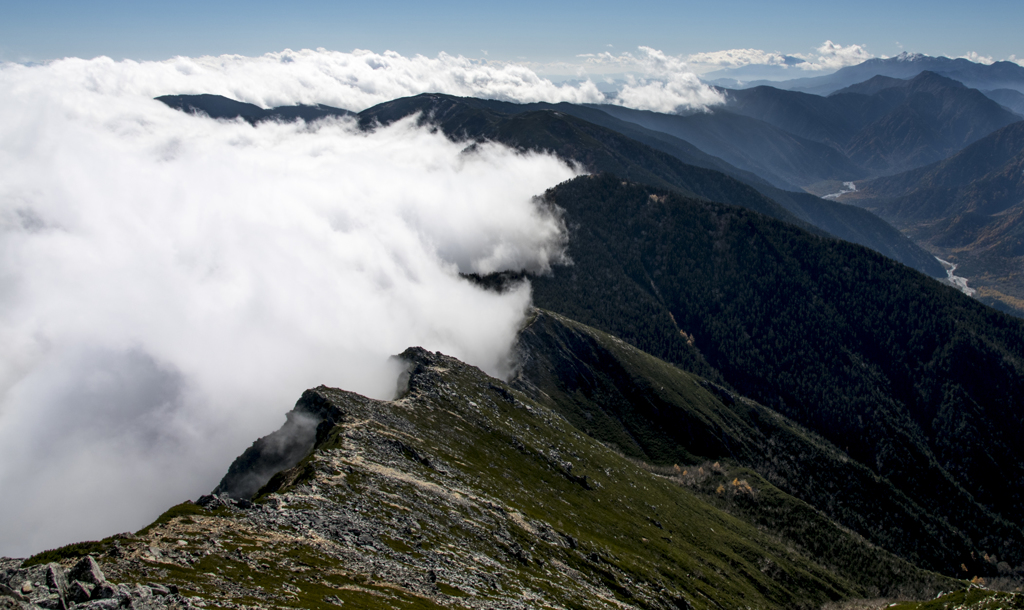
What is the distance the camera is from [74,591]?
36844mm

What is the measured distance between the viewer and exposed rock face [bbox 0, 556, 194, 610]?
3497cm

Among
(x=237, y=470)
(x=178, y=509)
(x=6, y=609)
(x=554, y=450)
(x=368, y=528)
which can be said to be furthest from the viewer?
(x=554, y=450)

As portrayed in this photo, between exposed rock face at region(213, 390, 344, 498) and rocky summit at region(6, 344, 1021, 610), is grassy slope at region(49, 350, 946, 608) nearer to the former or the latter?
rocky summit at region(6, 344, 1021, 610)

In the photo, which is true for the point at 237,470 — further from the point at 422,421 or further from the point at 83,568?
the point at 83,568

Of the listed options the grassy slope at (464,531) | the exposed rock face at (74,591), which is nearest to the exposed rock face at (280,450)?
the grassy slope at (464,531)

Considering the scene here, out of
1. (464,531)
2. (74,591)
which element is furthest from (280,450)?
(74,591)

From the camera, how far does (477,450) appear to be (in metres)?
135

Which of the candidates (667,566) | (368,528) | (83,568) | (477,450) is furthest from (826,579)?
(83,568)

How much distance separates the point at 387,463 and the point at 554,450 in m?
74.0

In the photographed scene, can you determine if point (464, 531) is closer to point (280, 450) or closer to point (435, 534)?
point (435, 534)

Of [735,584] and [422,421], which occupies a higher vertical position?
[422,421]

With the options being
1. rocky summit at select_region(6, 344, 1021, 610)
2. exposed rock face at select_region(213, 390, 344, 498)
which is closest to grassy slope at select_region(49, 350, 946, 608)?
rocky summit at select_region(6, 344, 1021, 610)

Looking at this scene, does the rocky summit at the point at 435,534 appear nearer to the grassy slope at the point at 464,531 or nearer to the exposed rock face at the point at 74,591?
the exposed rock face at the point at 74,591

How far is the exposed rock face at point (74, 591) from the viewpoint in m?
35.0
